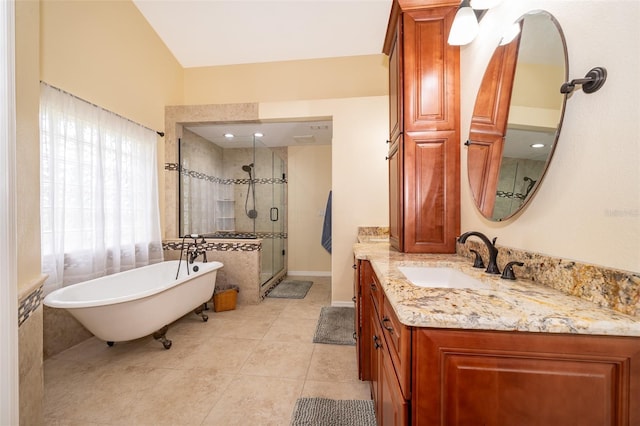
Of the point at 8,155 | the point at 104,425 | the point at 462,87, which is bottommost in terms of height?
the point at 104,425

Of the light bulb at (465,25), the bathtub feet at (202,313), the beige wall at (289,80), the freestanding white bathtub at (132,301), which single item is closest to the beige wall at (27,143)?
the freestanding white bathtub at (132,301)

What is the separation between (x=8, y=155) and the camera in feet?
2.71

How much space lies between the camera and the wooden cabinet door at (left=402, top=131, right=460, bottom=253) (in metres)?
1.67

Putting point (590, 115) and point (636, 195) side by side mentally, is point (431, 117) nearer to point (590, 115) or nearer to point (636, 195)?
point (590, 115)

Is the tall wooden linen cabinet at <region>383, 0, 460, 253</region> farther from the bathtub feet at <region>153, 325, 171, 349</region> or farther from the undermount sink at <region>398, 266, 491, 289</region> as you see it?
the bathtub feet at <region>153, 325, 171, 349</region>

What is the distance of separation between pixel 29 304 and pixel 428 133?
233cm

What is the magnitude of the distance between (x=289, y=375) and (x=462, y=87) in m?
2.26

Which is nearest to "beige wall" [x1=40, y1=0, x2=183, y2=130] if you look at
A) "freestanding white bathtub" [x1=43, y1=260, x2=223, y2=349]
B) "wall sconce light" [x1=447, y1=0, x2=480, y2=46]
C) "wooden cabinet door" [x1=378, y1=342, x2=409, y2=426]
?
"freestanding white bathtub" [x1=43, y1=260, x2=223, y2=349]

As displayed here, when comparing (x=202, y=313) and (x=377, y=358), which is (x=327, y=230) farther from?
(x=377, y=358)

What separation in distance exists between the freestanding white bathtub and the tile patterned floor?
20cm

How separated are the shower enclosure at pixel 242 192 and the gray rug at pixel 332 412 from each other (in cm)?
224

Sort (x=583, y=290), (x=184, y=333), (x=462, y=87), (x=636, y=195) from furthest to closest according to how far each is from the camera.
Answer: (x=184, y=333) → (x=462, y=87) → (x=583, y=290) → (x=636, y=195)

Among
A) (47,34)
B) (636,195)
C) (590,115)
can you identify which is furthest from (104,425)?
(47,34)

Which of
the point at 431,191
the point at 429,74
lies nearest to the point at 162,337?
the point at 431,191
